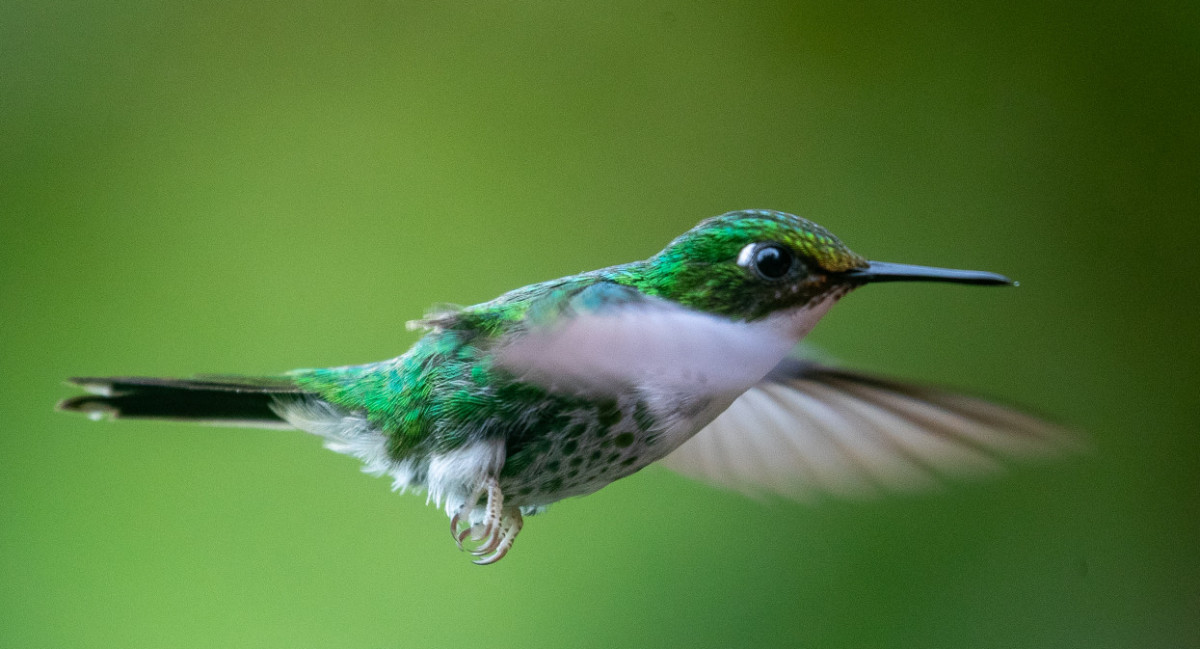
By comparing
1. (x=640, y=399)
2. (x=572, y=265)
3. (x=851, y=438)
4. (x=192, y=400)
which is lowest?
(x=851, y=438)

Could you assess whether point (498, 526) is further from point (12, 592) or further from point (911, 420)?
point (12, 592)

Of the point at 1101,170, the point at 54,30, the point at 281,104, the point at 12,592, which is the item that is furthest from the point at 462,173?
the point at 1101,170

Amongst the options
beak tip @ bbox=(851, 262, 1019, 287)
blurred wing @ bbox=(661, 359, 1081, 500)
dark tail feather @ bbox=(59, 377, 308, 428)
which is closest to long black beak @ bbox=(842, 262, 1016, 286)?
beak tip @ bbox=(851, 262, 1019, 287)

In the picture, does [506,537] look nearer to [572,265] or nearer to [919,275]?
[919,275]

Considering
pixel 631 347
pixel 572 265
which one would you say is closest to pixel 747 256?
pixel 631 347

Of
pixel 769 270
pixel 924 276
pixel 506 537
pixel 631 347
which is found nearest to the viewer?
pixel 631 347

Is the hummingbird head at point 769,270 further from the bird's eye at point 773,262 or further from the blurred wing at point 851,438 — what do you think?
the blurred wing at point 851,438

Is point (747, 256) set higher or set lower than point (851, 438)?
higher

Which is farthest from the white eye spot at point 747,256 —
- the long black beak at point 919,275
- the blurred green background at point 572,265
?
the blurred green background at point 572,265
